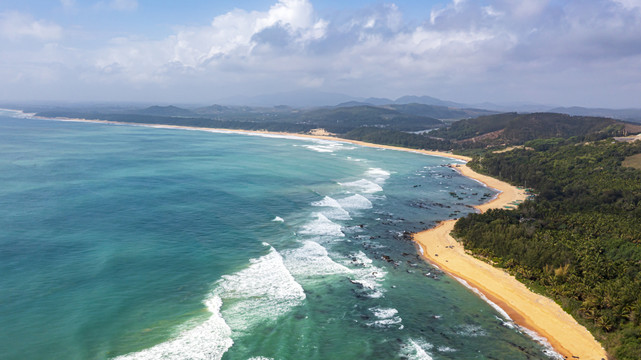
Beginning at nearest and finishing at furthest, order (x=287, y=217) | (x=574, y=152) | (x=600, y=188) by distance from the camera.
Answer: (x=287, y=217)
(x=600, y=188)
(x=574, y=152)

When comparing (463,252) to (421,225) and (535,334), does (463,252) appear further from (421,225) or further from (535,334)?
(535,334)

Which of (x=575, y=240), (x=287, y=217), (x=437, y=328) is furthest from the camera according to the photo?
(x=287, y=217)

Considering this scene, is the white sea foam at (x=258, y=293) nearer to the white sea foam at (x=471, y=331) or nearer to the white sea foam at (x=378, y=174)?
the white sea foam at (x=471, y=331)

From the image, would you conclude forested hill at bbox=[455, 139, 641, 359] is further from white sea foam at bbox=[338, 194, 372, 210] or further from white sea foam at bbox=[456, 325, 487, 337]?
white sea foam at bbox=[338, 194, 372, 210]

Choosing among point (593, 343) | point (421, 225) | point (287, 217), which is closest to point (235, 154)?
point (287, 217)

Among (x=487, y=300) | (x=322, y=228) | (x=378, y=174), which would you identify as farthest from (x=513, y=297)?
(x=378, y=174)

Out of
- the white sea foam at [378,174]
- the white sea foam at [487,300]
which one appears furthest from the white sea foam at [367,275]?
the white sea foam at [378,174]
